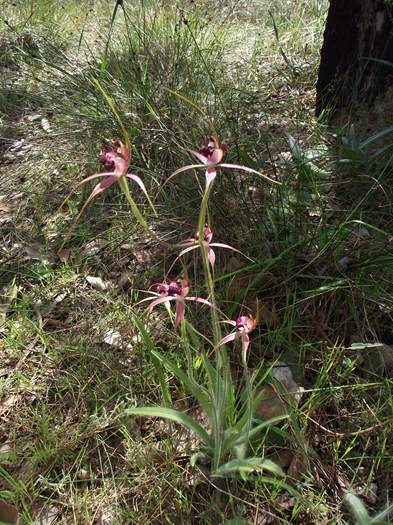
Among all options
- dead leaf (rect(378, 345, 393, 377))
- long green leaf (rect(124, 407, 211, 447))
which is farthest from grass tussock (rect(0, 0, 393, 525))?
long green leaf (rect(124, 407, 211, 447))

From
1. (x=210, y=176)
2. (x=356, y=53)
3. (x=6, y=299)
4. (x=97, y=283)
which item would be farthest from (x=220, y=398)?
(x=356, y=53)

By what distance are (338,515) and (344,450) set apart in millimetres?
180

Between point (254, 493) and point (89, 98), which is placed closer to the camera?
point (254, 493)

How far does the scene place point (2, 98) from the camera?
2.89 meters

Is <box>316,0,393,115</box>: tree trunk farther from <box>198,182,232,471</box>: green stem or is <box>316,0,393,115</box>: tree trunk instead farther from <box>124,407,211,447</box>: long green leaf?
<box>124,407,211,447</box>: long green leaf

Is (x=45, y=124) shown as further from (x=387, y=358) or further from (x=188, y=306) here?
(x=387, y=358)

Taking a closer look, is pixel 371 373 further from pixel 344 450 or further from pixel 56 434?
pixel 56 434

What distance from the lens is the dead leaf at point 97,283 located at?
6.22 ft

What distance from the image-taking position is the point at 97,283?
1.91 meters

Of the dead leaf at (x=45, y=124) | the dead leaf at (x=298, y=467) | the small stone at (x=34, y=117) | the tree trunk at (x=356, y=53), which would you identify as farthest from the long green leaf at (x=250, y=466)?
the small stone at (x=34, y=117)

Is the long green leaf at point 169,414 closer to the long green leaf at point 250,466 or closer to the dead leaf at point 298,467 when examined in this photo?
the long green leaf at point 250,466

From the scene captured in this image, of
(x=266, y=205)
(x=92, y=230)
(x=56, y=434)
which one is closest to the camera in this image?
(x=56, y=434)

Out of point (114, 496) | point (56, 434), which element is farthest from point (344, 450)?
point (56, 434)

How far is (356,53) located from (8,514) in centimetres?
205
